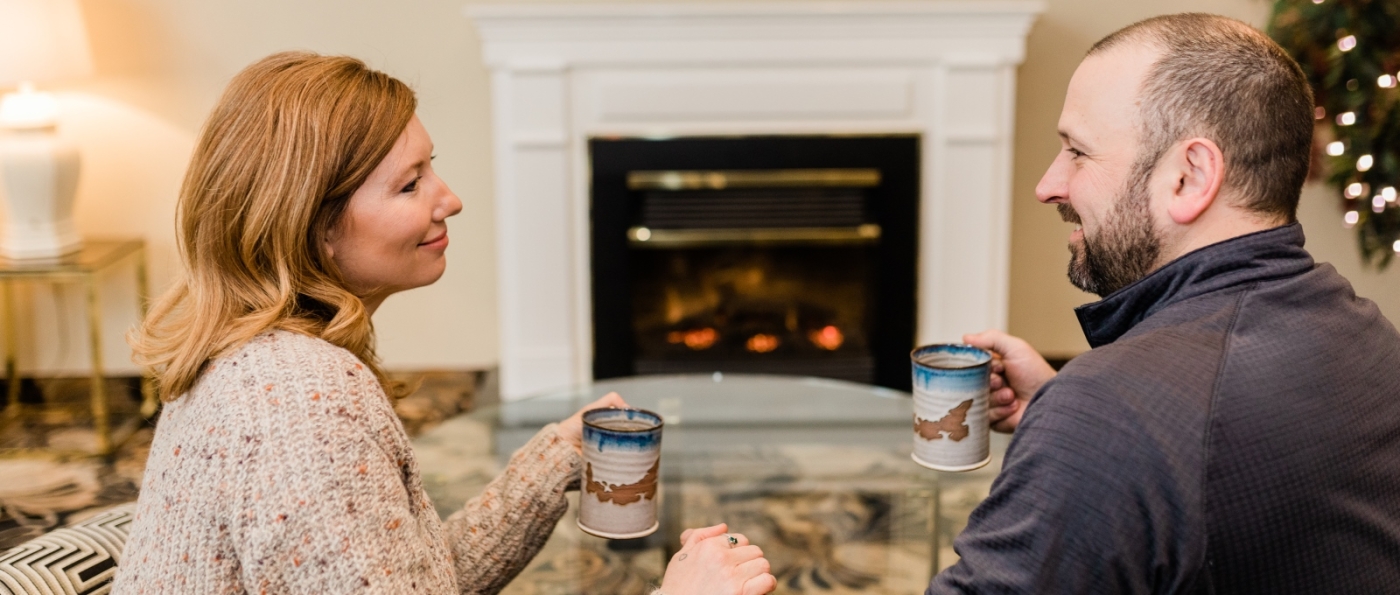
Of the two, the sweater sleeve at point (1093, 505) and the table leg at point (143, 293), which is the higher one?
the sweater sleeve at point (1093, 505)

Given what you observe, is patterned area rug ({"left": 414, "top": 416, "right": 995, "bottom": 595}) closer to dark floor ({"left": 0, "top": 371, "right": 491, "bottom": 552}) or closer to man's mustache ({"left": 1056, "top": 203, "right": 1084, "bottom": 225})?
man's mustache ({"left": 1056, "top": 203, "right": 1084, "bottom": 225})

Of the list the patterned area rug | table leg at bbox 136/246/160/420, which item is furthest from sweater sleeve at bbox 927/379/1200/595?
table leg at bbox 136/246/160/420

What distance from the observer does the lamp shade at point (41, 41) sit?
2.78m

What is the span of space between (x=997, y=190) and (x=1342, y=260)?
46.4 inches

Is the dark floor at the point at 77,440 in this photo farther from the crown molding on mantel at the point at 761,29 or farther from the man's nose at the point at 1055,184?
the man's nose at the point at 1055,184

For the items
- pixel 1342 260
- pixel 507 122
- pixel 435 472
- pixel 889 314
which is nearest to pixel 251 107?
pixel 435 472

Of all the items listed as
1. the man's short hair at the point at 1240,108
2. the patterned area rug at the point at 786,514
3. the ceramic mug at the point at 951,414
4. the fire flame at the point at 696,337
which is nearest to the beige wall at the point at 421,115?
the fire flame at the point at 696,337

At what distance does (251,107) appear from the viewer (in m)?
1.06

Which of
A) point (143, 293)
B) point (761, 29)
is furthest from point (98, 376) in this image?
point (761, 29)

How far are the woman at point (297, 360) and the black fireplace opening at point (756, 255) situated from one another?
197cm

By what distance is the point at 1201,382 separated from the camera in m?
0.89

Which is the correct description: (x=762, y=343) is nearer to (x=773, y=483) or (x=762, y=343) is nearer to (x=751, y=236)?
(x=751, y=236)

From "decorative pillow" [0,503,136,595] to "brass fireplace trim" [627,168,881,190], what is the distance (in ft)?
6.60

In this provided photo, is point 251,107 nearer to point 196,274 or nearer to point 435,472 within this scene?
point 196,274
